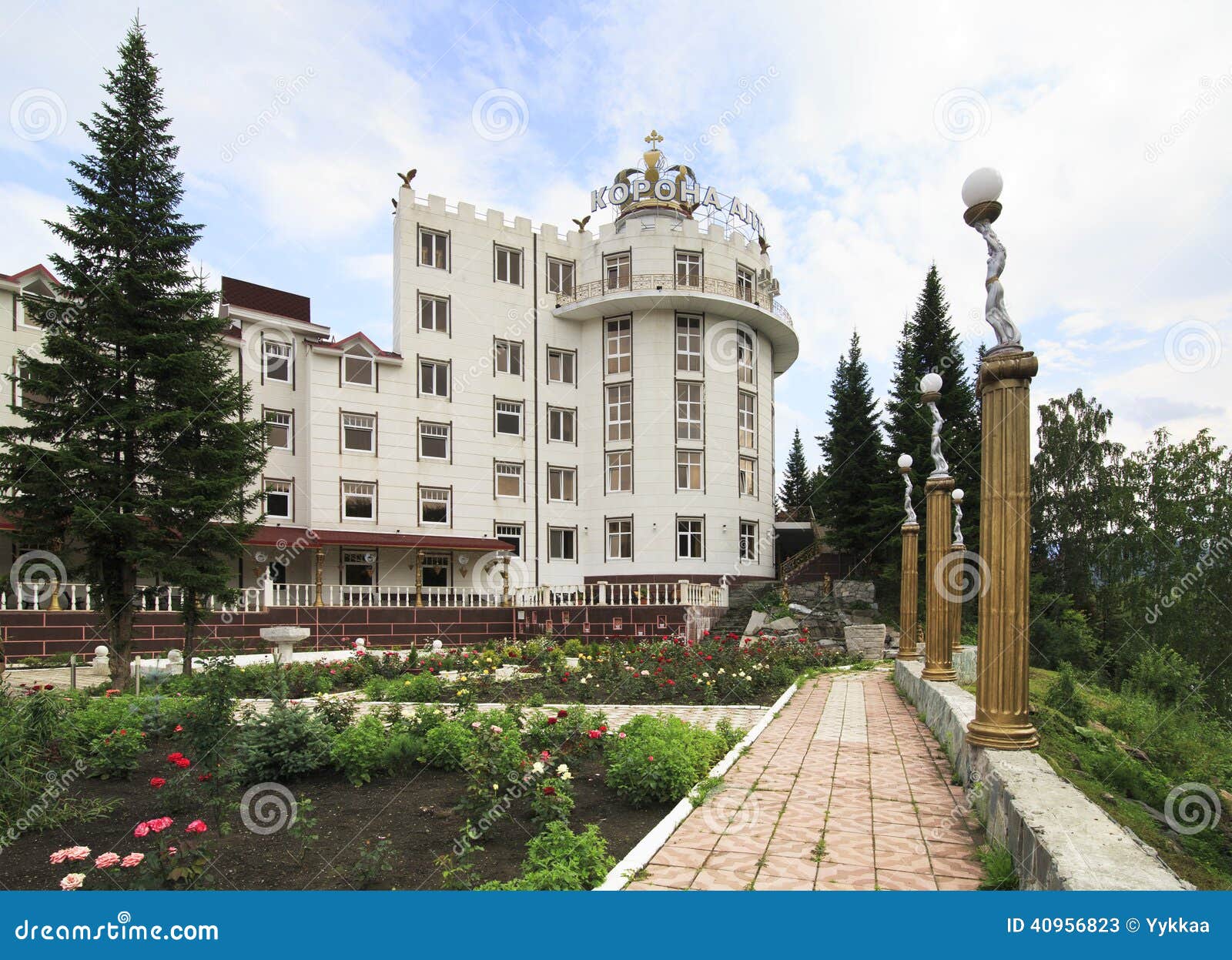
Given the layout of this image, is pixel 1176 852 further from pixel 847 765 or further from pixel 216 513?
pixel 216 513

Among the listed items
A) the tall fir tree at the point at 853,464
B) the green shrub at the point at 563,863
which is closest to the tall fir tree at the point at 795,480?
the tall fir tree at the point at 853,464

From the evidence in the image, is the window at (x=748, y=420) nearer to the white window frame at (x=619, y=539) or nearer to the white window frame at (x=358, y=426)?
the white window frame at (x=619, y=539)

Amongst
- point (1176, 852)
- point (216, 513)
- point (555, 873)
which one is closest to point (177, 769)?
point (555, 873)

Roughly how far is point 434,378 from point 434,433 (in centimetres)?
220

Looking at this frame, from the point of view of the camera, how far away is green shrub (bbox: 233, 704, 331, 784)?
6.70 metres

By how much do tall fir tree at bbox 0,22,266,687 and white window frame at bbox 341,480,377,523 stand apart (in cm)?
1451

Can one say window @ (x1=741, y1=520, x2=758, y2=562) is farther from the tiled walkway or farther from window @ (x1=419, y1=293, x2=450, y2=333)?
the tiled walkway

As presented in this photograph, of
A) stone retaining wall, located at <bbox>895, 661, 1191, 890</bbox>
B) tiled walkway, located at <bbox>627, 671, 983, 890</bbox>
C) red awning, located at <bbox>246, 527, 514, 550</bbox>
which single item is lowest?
tiled walkway, located at <bbox>627, 671, 983, 890</bbox>

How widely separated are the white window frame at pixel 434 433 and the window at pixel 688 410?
31.0 feet

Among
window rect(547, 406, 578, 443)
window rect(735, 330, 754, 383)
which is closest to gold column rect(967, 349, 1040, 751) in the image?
window rect(547, 406, 578, 443)

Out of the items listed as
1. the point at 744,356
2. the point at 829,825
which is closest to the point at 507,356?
the point at 744,356

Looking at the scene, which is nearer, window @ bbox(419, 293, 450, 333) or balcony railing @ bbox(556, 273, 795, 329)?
window @ bbox(419, 293, 450, 333)

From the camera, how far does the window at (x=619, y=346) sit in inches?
1308

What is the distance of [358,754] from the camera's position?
6.89 meters
